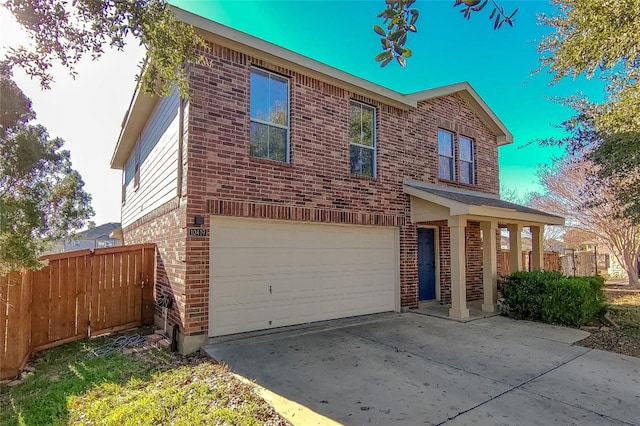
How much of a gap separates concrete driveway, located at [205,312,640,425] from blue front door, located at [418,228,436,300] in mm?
2942

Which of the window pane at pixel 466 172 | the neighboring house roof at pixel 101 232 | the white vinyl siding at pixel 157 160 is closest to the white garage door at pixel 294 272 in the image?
the white vinyl siding at pixel 157 160

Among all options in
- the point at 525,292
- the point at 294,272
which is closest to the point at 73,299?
the point at 294,272

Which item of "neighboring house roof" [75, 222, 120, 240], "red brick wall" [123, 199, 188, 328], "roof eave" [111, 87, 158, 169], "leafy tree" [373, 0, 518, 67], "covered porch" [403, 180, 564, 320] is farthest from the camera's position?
"neighboring house roof" [75, 222, 120, 240]

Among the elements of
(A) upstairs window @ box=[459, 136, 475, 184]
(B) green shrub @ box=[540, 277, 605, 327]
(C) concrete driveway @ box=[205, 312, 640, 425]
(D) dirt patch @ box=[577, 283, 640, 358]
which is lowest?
(D) dirt patch @ box=[577, 283, 640, 358]

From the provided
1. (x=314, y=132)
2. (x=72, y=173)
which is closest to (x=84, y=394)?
(x=314, y=132)

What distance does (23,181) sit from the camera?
7750 mm

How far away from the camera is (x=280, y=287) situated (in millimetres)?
7328

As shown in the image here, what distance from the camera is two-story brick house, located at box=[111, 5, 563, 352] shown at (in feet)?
21.2

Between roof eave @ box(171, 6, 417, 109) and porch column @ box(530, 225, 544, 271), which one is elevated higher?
roof eave @ box(171, 6, 417, 109)

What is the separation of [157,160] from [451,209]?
693cm

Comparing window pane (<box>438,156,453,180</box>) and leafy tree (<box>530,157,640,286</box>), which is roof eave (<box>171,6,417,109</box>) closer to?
window pane (<box>438,156,453,180</box>)

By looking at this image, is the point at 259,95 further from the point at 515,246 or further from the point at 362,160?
the point at 515,246

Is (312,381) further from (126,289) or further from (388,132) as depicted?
(388,132)

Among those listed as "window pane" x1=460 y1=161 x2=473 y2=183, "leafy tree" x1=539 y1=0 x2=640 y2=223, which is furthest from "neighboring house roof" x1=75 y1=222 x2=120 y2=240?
"leafy tree" x1=539 y1=0 x2=640 y2=223
